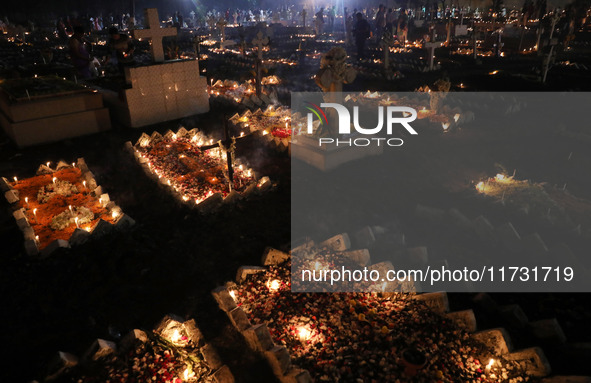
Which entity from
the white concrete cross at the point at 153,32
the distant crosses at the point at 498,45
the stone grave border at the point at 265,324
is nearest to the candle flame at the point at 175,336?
the stone grave border at the point at 265,324

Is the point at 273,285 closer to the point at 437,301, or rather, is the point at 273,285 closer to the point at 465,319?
the point at 437,301

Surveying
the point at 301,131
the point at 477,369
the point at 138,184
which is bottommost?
the point at 477,369

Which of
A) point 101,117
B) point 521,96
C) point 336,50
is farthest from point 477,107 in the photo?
point 101,117

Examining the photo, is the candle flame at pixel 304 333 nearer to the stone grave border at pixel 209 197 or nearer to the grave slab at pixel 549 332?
the grave slab at pixel 549 332

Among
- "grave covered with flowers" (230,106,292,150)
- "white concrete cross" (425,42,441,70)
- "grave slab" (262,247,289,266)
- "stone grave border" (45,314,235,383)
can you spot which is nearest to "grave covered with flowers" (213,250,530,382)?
"grave slab" (262,247,289,266)

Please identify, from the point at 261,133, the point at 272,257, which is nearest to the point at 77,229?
the point at 272,257

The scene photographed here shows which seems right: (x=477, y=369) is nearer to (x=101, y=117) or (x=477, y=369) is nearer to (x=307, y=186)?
(x=307, y=186)

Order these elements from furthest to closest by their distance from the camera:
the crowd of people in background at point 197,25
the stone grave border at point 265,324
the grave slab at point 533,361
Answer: the crowd of people in background at point 197,25
the stone grave border at point 265,324
the grave slab at point 533,361
